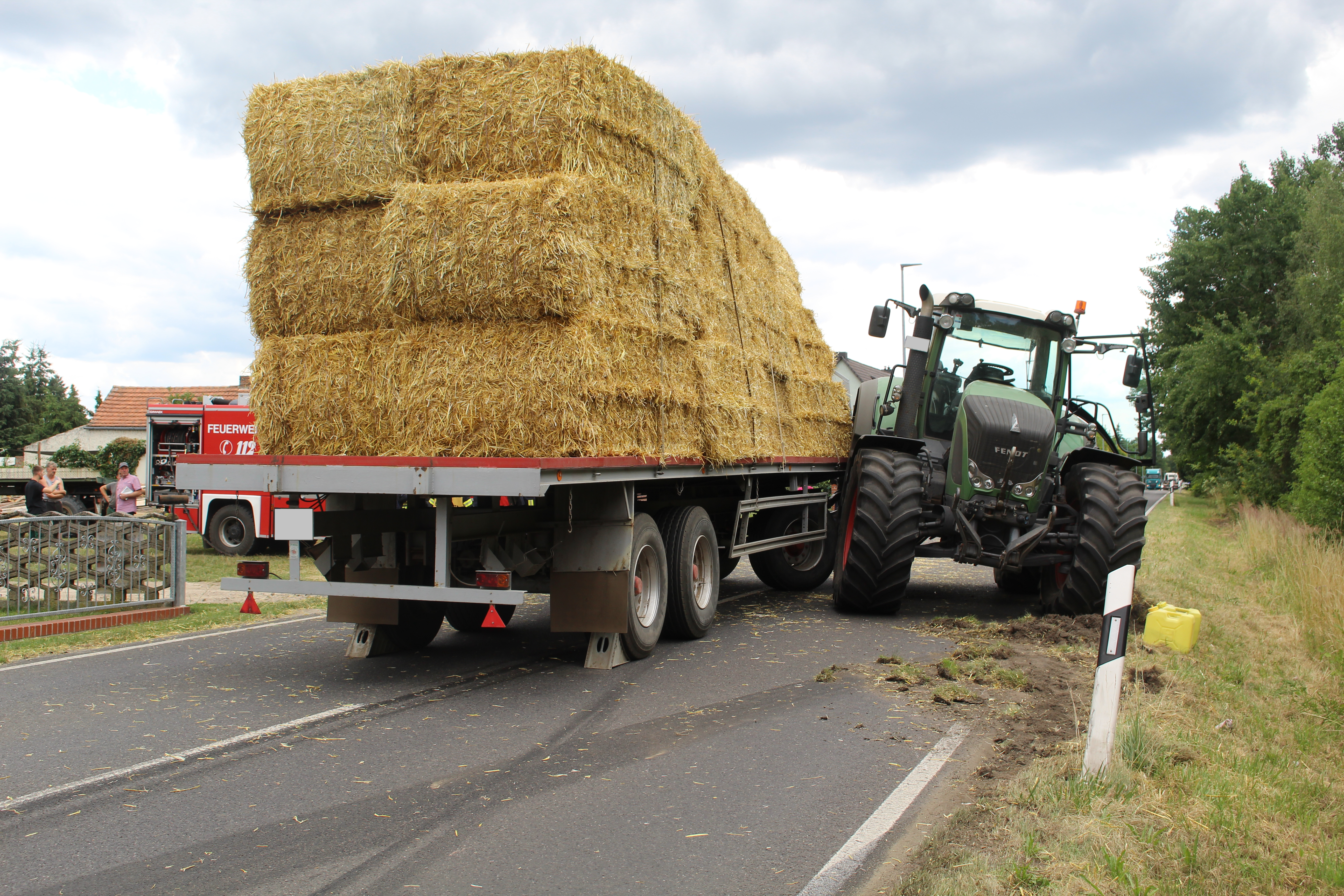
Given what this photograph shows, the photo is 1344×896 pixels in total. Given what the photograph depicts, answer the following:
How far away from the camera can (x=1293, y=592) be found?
11492 mm

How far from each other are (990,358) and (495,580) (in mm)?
6620

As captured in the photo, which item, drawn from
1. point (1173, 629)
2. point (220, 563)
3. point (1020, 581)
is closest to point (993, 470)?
point (1173, 629)

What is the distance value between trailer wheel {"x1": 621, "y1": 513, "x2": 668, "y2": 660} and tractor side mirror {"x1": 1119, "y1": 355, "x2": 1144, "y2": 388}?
5101 millimetres

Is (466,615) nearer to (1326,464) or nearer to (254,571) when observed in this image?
(254,571)

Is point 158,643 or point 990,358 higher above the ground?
point 990,358

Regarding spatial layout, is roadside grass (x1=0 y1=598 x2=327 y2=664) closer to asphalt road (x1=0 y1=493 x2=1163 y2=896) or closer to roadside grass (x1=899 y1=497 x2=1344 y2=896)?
asphalt road (x1=0 y1=493 x2=1163 y2=896)

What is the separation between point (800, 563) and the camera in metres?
12.6

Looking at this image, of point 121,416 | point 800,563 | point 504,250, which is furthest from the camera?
point 121,416

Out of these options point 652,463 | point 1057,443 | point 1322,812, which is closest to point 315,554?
point 652,463

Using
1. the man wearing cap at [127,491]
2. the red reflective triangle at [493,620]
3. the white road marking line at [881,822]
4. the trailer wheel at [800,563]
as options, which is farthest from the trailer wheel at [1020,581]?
the man wearing cap at [127,491]

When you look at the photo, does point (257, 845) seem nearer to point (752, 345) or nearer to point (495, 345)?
point (495, 345)

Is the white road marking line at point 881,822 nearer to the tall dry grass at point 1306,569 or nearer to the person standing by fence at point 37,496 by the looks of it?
the tall dry grass at point 1306,569

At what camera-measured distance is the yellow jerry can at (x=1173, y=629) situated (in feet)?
26.6

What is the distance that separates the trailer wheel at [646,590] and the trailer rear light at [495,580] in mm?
1123
